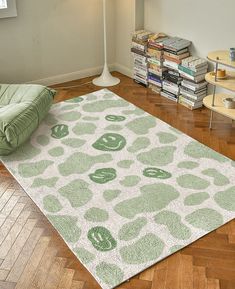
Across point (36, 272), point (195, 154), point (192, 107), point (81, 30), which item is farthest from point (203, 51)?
point (36, 272)

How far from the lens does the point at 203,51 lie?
361 cm

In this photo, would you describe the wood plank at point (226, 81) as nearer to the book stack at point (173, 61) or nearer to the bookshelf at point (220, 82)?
the bookshelf at point (220, 82)

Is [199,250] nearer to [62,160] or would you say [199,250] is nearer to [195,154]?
[195,154]

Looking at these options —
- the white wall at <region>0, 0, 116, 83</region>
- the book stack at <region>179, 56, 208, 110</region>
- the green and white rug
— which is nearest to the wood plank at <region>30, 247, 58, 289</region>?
the green and white rug

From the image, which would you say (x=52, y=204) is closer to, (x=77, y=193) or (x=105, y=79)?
(x=77, y=193)

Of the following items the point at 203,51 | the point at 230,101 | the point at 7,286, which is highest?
the point at 203,51

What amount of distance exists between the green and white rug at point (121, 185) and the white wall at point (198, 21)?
2.69 feet

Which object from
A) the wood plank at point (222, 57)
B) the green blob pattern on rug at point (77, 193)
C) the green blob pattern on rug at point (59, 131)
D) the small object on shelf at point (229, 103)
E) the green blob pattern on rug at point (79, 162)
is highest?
the wood plank at point (222, 57)

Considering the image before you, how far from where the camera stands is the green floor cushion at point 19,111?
295 cm

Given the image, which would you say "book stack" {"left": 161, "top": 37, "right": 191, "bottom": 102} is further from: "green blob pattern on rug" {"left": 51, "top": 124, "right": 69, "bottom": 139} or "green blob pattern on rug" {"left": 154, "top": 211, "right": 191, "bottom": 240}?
"green blob pattern on rug" {"left": 154, "top": 211, "right": 191, "bottom": 240}

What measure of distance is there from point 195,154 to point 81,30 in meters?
2.03

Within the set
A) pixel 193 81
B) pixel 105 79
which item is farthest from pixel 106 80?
pixel 193 81

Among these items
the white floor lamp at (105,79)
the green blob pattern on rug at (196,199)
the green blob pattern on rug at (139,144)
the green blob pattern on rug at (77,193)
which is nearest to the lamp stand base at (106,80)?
the white floor lamp at (105,79)

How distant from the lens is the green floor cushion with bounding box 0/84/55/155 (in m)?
2.95
